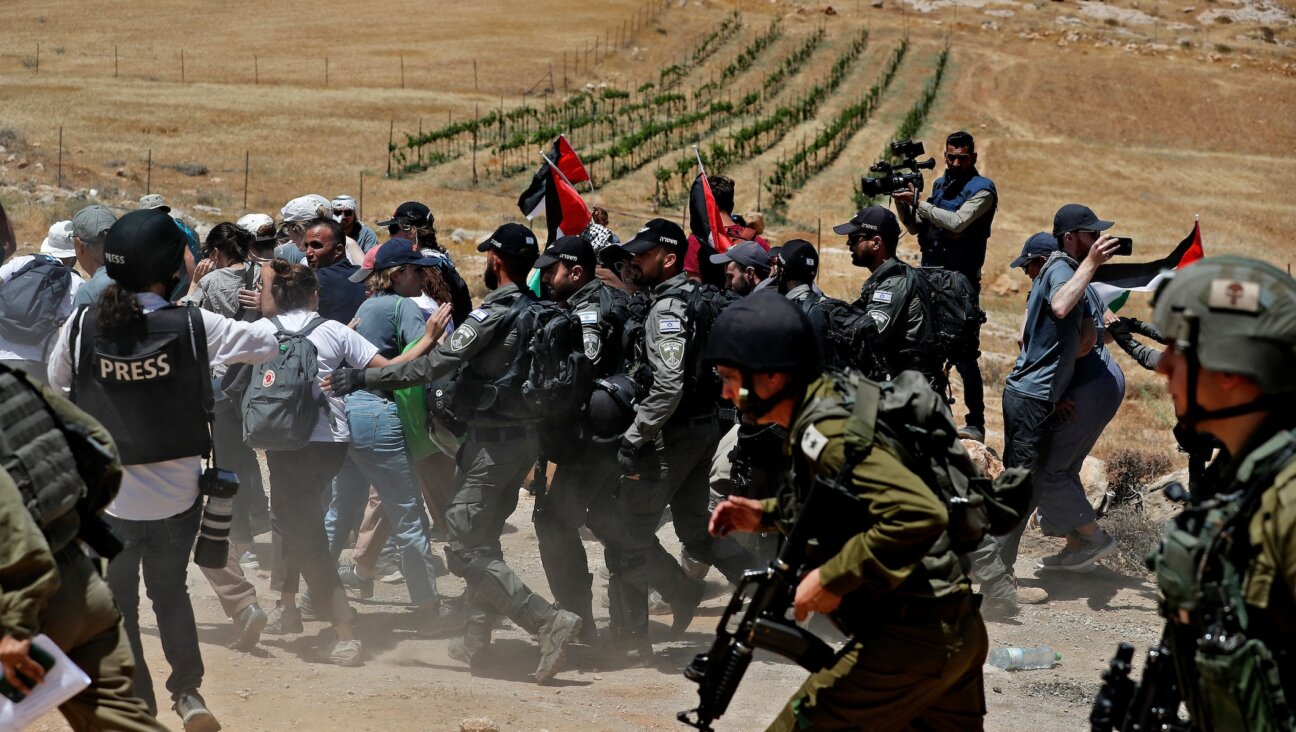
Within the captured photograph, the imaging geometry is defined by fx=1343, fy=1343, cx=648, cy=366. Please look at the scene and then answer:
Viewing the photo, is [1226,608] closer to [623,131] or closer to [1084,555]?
[1084,555]

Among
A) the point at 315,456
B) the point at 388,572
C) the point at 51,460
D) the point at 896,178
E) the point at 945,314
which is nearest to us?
the point at 51,460

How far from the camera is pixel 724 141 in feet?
138

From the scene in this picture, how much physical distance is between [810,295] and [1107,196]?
33.1 meters

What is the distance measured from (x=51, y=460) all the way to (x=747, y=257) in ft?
15.4

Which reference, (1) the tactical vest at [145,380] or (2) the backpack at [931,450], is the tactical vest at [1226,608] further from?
(1) the tactical vest at [145,380]

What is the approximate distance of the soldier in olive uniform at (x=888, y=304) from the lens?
730 centimetres

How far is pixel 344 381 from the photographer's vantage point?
6.16m

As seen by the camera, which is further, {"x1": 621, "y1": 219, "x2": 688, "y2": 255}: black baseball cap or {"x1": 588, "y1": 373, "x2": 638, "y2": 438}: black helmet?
{"x1": 621, "y1": 219, "x2": 688, "y2": 255}: black baseball cap

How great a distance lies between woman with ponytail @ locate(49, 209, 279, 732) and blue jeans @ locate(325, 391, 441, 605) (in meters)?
1.75

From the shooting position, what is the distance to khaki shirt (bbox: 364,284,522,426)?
622 cm

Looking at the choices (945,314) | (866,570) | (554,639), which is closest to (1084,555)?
(945,314)

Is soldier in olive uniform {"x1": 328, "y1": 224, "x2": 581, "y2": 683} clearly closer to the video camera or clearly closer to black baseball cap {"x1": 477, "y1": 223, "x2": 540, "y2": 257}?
black baseball cap {"x1": 477, "y1": 223, "x2": 540, "y2": 257}

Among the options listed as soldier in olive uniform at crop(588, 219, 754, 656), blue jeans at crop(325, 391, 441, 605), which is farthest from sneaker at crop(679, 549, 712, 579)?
blue jeans at crop(325, 391, 441, 605)

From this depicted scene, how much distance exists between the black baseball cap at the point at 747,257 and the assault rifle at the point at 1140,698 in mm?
4618
